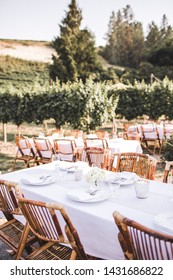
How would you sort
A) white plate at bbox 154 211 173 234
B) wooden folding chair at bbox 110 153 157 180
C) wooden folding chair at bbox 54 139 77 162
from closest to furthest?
1. white plate at bbox 154 211 173 234
2. wooden folding chair at bbox 110 153 157 180
3. wooden folding chair at bbox 54 139 77 162

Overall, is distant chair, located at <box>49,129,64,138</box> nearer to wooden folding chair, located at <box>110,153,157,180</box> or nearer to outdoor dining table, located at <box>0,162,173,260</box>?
wooden folding chair, located at <box>110,153,157,180</box>

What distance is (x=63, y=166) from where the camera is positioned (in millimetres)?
3682

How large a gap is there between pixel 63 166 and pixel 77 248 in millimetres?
1447

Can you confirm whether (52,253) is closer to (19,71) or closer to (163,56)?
(19,71)

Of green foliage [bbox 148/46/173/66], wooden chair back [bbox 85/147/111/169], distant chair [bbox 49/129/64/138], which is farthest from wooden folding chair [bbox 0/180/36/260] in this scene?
green foliage [bbox 148/46/173/66]

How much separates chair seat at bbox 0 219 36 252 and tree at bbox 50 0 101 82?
3205 cm

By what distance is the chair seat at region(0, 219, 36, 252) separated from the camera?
2.85m

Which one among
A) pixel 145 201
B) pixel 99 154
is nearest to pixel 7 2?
pixel 99 154

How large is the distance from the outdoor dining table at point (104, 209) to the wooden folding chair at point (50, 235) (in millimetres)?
128

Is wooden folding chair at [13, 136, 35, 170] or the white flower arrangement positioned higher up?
the white flower arrangement

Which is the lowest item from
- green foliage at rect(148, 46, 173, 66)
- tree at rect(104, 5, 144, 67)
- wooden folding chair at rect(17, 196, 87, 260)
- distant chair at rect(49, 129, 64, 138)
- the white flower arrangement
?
wooden folding chair at rect(17, 196, 87, 260)

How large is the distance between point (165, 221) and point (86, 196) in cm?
79

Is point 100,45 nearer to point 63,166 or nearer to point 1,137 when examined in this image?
point 1,137
